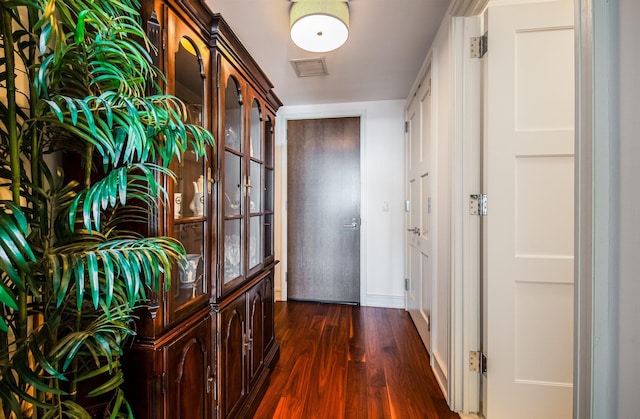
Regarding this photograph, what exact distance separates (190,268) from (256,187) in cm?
75

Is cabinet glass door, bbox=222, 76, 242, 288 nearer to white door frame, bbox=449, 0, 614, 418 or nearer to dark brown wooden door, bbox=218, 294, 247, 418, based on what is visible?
dark brown wooden door, bbox=218, 294, 247, 418

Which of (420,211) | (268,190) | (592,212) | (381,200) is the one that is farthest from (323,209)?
(592,212)

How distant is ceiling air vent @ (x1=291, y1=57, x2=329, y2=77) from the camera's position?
2.22 metres

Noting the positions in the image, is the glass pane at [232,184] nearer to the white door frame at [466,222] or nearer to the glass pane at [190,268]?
the glass pane at [190,268]

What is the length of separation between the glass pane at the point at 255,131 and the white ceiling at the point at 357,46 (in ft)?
1.93

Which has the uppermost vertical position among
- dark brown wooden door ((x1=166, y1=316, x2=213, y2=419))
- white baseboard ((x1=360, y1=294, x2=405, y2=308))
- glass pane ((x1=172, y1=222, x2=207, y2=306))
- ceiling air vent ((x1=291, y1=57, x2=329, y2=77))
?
ceiling air vent ((x1=291, y1=57, x2=329, y2=77))

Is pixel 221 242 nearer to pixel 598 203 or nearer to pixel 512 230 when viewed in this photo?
pixel 598 203

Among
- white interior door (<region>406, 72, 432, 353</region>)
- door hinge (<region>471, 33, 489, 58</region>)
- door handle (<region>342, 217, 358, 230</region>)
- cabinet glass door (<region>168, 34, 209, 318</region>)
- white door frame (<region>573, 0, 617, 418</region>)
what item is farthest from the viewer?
door handle (<region>342, 217, 358, 230</region>)

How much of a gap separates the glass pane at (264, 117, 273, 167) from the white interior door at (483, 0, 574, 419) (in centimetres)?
133

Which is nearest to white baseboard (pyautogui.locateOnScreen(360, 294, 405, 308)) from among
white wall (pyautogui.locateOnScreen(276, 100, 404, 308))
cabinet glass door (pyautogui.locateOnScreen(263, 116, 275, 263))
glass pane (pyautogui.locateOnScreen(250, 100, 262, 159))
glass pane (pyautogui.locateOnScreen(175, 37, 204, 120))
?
white wall (pyautogui.locateOnScreen(276, 100, 404, 308))

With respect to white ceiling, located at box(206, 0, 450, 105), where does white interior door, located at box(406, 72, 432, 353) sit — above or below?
below

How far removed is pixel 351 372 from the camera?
1873mm

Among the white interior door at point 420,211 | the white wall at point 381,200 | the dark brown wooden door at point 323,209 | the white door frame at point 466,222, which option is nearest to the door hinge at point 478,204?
the white door frame at point 466,222

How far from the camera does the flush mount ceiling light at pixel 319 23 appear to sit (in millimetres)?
1483
